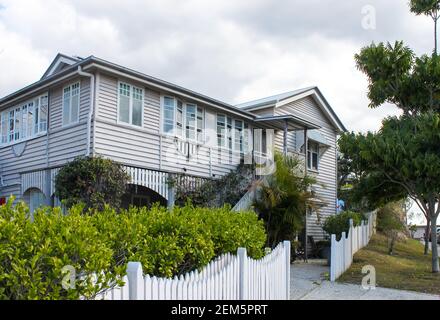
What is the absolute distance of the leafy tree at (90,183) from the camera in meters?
12.0

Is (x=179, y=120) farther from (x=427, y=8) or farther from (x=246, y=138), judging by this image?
(x=427, y=8)

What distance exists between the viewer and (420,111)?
47.5 feet

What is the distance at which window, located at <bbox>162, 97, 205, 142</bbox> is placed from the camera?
15094 mm

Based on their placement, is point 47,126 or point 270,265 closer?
point 270,265

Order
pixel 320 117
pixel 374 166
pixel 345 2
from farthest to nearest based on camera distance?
pixel 320 117
pixel 374 166
pixel 345 2

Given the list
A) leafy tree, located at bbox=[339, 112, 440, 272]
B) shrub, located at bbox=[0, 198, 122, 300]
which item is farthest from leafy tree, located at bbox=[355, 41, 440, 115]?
shrub, located at bbox=[0, 198, 122, 300]

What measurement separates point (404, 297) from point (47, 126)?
37.9 ft

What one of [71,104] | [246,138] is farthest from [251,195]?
[71,104]

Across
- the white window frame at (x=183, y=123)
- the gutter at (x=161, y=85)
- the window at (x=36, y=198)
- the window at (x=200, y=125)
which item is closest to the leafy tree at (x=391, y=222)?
the gutter at (x=161, y=85)

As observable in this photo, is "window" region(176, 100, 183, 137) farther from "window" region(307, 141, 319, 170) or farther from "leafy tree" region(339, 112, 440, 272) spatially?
"window" region(307, 141, 319, 170)

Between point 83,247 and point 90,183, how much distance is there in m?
8.97
